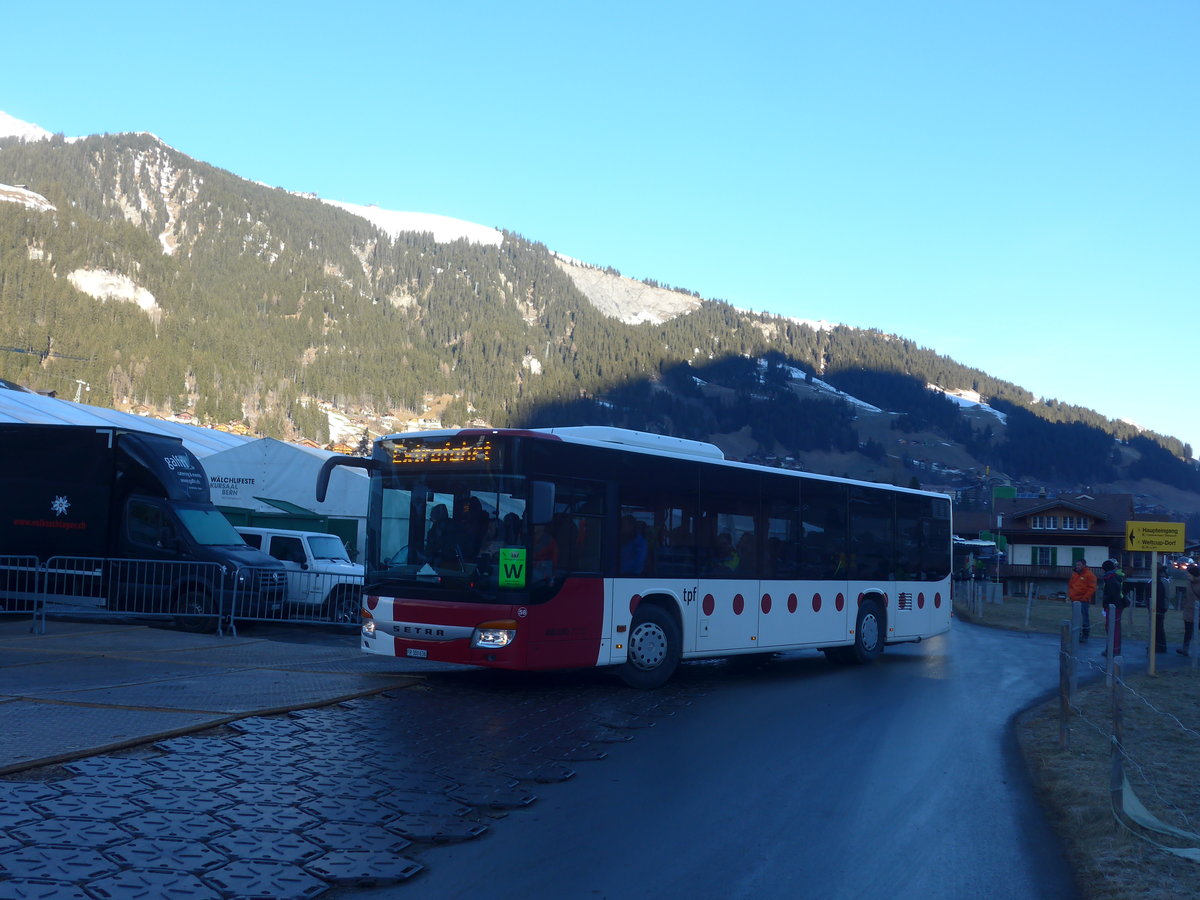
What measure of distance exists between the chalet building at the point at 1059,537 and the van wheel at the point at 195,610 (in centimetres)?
7166

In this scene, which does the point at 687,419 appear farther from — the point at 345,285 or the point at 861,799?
the point at 861,799

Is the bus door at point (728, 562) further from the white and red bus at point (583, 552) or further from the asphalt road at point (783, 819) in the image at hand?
the asphalt road at point (783, 819)

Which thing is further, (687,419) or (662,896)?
(687,419)

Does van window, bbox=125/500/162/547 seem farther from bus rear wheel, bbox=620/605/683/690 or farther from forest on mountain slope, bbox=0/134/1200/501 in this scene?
forest on mountain slope, bbox=0/134/1200/501

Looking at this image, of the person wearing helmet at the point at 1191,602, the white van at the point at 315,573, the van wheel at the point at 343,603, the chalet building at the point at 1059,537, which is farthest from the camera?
the chalet building at the point at 1059,537

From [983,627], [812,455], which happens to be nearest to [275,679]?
[983,627]

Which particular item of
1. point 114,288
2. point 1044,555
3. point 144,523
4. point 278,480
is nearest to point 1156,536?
point 144,523

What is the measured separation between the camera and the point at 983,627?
2919cm

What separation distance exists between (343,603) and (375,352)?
142 meters

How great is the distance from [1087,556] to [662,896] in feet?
283

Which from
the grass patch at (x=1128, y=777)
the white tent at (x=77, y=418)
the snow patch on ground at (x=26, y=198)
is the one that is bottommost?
the grass patch at (x=1128, y=777)

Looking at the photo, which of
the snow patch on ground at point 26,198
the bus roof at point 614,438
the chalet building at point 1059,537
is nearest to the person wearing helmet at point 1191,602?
the bus roof at point 614,438

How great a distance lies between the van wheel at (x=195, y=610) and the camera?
650 inches

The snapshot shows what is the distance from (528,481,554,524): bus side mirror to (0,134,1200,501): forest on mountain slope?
340 ft
